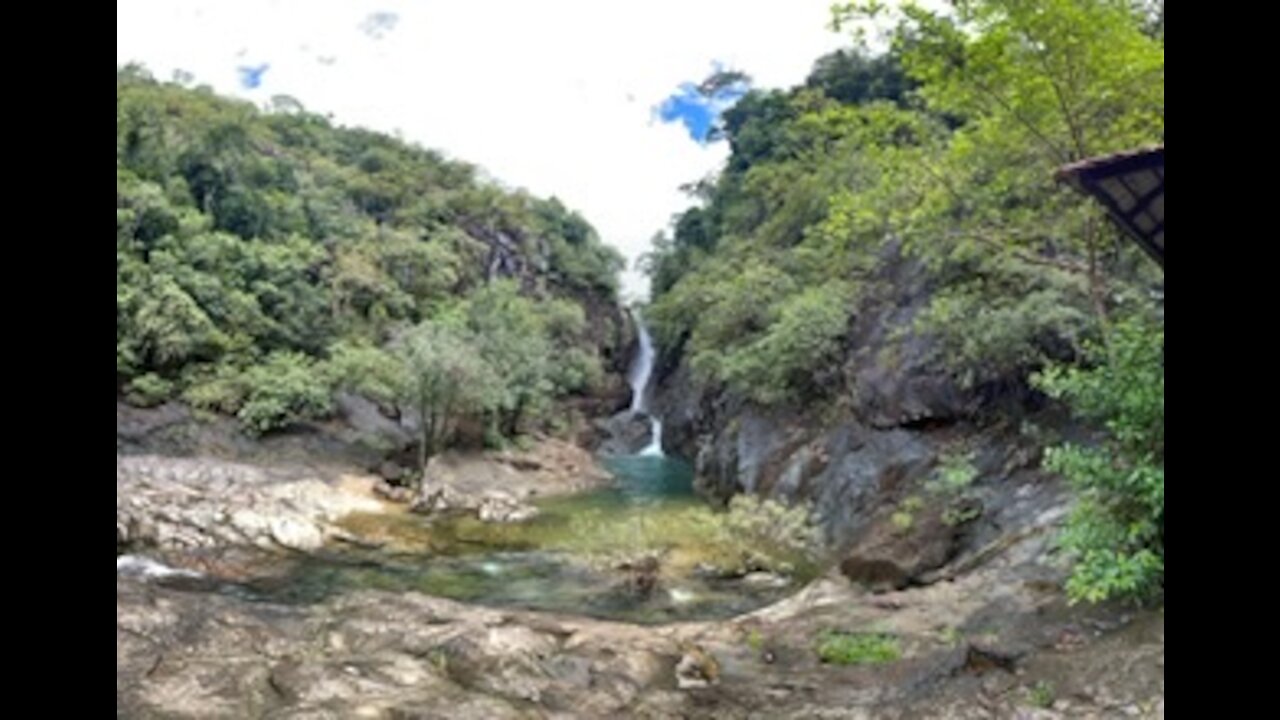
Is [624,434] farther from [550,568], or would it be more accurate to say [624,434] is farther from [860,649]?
[860,649]

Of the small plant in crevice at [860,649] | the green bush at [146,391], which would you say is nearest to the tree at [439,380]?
the green bush at [146,391]

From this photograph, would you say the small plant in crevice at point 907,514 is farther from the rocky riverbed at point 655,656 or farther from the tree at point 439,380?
the tree at point 439,380

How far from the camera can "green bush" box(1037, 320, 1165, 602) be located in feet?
24.4

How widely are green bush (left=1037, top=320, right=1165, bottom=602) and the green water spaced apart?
20.0 ft

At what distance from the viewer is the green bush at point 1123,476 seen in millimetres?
7445

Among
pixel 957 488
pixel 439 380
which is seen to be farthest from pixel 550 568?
pixel 439 380

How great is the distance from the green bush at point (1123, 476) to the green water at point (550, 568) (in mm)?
6098

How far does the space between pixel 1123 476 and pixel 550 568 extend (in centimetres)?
1062

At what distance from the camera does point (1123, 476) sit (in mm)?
7703

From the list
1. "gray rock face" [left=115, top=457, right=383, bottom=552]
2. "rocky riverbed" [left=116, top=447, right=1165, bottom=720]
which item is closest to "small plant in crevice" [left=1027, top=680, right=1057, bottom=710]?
"rocky riverbed" [left=116, top=447, right=1165, bottom=720]

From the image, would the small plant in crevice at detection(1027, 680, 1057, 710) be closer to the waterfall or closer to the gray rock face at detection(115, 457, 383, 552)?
the gray rock face at detection(115, 457, 383, 552)
